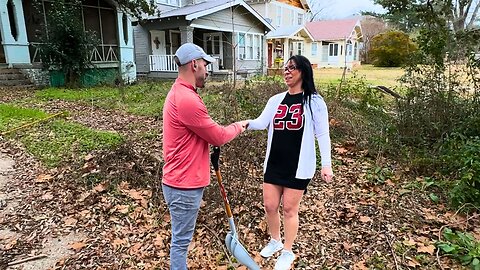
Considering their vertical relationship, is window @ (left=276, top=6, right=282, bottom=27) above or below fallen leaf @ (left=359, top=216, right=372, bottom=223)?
above

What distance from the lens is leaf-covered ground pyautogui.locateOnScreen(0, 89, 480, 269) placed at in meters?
3.02

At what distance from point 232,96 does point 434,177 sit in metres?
4.03

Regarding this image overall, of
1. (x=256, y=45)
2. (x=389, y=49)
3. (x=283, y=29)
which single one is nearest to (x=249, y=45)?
(x=256, y=45)

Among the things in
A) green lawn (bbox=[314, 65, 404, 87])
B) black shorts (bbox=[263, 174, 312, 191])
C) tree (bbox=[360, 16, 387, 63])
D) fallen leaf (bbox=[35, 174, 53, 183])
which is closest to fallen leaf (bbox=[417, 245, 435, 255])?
black shorts (bbox=[263, 174, 312, 191])

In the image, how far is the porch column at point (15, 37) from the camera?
11.5 m

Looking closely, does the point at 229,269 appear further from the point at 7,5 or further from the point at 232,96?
the point at 7,5

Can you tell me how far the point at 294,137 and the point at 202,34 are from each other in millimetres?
19157

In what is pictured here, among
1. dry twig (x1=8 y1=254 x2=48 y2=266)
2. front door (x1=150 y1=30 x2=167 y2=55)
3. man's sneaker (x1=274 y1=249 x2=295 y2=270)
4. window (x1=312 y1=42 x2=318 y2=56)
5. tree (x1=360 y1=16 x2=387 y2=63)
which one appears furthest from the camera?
tree (x1=360 y1=16 x2=387 y2=63)

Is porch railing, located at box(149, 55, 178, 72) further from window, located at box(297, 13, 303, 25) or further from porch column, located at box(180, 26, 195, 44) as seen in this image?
window, located at box(297, 13, 303, 25)

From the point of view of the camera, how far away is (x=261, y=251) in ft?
Answer: 9.79

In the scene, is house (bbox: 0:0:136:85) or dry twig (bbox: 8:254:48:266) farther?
house (bbox: 0:0:136:85)

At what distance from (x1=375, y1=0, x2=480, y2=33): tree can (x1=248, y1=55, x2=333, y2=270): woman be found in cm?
481

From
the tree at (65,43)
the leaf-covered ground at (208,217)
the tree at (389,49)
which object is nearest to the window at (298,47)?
the tree at (389,49)

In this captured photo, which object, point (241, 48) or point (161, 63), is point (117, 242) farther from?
point (241, 48)
